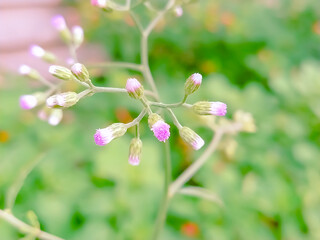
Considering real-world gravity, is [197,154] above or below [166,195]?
below

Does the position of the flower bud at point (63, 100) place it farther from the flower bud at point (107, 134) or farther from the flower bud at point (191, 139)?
the flower bud at point (191, 139)

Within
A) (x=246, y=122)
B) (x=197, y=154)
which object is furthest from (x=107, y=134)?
(x=197, y=154)

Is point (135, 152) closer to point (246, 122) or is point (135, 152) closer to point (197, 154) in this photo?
point (246, 122)

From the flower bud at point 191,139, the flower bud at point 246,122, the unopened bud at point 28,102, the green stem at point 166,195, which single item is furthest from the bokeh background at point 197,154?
the unopened bud at point 28,102

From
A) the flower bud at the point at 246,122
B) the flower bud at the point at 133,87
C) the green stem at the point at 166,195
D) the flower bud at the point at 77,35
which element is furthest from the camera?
the flower bud at the point at 246,122

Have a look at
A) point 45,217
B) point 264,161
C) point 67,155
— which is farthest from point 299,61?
point 45,217

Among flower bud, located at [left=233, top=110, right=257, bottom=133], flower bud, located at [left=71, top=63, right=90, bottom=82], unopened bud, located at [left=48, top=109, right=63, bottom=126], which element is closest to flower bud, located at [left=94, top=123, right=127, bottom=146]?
flower bud, located at [left=71, top=63, right=90, bottom=82]

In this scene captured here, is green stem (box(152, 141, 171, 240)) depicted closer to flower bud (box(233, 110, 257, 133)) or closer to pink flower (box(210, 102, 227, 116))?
pink flower (box(210, 102, 227, 116))
